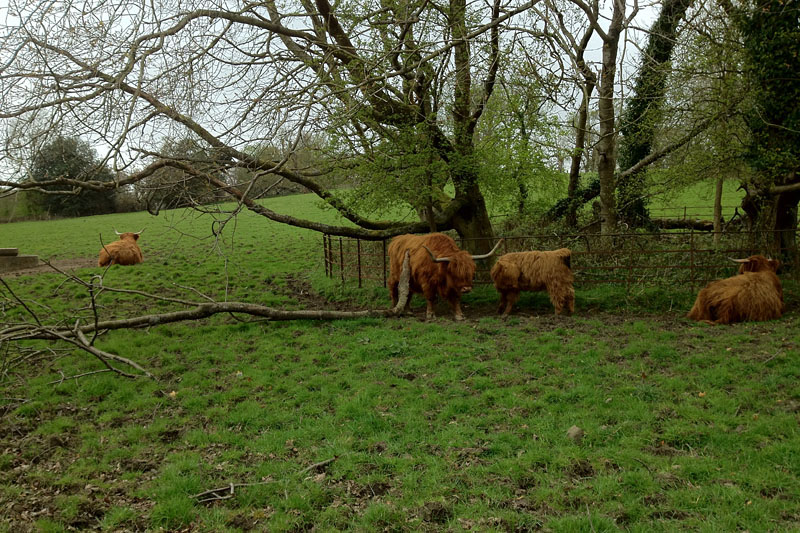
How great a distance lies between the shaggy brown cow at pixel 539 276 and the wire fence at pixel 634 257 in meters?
1.02

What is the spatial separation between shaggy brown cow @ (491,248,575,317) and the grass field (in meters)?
0.56

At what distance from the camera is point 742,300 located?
854cm

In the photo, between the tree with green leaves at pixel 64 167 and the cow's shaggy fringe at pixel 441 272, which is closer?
the tree with green leaves at pixel 64 167

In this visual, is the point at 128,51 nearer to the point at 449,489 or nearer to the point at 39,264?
the point at 449,489

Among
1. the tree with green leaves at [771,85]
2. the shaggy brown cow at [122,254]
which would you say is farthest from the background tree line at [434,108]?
the shaggy brown cow at [122,254]

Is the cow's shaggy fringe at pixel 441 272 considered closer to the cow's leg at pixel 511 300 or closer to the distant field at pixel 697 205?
the cow's leg at pixel 511 300

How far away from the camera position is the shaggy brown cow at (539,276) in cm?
985

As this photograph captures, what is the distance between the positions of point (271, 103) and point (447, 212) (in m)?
6.67

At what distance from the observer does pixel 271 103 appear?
20.6 ft

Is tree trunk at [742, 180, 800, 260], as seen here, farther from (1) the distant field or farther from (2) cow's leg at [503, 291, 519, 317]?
(1) the distant field

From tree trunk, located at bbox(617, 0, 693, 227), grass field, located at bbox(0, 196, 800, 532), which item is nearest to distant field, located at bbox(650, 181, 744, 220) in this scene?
tree trunk, located at bbox(617, 0, 693, 227)

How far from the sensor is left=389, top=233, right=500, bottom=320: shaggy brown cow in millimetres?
9914

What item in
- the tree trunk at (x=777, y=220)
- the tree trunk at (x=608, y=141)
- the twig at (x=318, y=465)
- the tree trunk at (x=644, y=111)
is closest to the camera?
the twig at (x=318, y=465)

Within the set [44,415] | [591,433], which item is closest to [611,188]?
[591,433]
